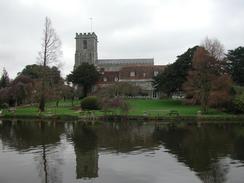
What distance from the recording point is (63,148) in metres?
22.8

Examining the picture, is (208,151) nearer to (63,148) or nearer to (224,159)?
(224,159)

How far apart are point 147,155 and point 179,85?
A: 131ft

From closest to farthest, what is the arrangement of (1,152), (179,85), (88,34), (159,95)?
(1,152) → (179,85) → (159,95) → (88,34)

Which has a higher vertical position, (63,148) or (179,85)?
(179,85)

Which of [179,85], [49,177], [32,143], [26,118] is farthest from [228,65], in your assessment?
[49,177]

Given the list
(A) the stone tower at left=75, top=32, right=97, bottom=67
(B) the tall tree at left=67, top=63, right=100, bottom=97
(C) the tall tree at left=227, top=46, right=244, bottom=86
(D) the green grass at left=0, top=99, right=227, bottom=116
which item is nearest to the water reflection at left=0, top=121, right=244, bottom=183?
(D) the green grass at left=0, top=99, right=227, bottom=116

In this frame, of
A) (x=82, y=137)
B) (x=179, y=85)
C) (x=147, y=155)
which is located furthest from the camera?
(x=179, y=85)

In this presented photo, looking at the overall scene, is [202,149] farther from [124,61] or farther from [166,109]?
[124,61]

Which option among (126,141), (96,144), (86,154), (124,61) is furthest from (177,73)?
(124,61)

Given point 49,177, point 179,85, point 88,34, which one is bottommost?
point 49,177

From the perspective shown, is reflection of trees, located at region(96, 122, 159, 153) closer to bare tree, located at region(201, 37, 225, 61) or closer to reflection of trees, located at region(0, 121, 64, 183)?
reflection of trees, located at region(0, 121, 64, 183)

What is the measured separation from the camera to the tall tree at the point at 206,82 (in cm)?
4769

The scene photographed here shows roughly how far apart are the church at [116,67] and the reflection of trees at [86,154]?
54847 mm

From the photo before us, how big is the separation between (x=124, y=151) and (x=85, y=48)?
9205 centimetres
